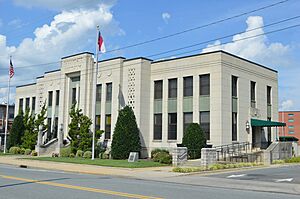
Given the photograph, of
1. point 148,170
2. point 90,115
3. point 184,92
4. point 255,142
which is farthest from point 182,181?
point 90,115

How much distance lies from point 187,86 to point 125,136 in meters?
7.36

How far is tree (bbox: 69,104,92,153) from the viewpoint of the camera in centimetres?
3719

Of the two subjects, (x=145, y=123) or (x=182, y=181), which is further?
(x=145, y=123)

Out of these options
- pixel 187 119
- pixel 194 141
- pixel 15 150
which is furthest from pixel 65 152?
pixel 194 141

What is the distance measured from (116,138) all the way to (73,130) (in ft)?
19.3

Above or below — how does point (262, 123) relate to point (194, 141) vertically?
above

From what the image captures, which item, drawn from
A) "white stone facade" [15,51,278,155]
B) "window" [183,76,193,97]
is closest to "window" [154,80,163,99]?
"white stone facade" [15,51,278,155]

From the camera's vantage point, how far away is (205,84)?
112ft

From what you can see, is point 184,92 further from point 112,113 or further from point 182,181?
point 182,181

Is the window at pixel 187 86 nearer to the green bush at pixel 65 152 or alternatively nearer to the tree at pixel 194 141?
the tree at pixel 194 141

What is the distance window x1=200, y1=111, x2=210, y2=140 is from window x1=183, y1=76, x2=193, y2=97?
91.8 inches

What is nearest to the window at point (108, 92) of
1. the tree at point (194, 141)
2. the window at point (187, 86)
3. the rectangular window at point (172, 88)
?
the rectangular window at point (172, 88)

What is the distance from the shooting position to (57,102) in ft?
153

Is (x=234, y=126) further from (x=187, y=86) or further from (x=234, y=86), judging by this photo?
(x=187, y=86)
